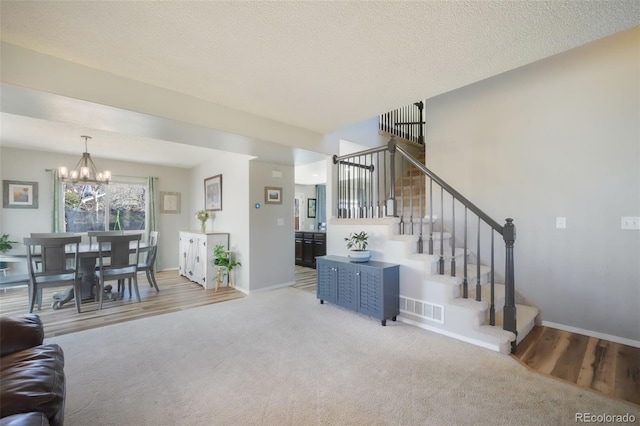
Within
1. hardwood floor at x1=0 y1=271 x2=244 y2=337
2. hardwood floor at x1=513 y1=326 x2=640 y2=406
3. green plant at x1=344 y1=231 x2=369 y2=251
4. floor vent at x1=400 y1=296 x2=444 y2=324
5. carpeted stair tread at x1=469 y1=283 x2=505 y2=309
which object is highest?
green plant at x1=344 y1=231 x2=369 y2=251

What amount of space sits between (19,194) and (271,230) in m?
4.57

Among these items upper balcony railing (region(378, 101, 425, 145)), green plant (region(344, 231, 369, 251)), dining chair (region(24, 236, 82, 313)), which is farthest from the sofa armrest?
upper balcony railing (region(378, 101, 425, 145))

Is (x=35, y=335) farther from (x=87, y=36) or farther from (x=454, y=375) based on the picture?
(x=454, y=375)

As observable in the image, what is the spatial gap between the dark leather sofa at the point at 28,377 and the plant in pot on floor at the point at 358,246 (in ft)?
8.81

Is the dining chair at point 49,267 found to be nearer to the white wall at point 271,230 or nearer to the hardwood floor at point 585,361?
the white wall at point 271,230

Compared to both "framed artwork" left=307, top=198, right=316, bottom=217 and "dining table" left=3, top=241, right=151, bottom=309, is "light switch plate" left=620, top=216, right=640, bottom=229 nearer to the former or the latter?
"dining table" left=3, top=241, right=151, bottom=309

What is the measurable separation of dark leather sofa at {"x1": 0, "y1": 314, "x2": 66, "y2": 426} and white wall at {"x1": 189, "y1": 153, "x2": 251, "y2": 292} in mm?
2842

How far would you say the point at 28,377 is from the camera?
1268mm

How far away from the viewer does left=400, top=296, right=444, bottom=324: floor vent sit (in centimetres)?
283

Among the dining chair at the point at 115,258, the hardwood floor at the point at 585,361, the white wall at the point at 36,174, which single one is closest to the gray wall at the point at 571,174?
the hardwood floor at the point at 585,361

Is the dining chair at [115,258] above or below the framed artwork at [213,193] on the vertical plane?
below

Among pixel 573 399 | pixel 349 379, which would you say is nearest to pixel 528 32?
pixel 573 399

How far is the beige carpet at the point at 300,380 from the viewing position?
65.6 inches

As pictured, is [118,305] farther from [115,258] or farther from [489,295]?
[489,295]
